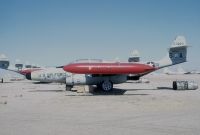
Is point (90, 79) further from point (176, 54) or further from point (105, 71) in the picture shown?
point (176, 54)

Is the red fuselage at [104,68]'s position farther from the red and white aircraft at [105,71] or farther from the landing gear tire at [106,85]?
the landing gear tire at [106,85]

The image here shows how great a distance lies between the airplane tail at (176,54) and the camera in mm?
31875

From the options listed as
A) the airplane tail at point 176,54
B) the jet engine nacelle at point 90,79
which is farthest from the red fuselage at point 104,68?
the airplane tail at point 176,54

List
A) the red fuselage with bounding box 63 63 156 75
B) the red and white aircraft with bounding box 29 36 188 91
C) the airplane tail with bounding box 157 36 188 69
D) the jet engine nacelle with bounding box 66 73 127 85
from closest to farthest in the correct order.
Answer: the red fuselage with bounding box 63 63 156 75, the red and white aircraft with bounding box 29 36 188 91, the jet engine nacelle with bounding box 66 73 127 85, the airplane tail with bounding box 157 36 188 69

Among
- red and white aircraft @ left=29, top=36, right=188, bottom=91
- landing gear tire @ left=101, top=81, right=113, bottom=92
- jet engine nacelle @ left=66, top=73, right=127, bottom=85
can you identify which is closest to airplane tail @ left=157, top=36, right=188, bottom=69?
red and white aircraft @ left=29, top=36, right=188, bottom=91

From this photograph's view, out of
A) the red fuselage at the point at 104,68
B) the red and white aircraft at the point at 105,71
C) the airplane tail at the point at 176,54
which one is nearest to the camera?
the red fuselage at the point at 104,68

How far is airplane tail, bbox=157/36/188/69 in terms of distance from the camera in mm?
31875

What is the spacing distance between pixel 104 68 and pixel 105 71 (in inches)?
10.9

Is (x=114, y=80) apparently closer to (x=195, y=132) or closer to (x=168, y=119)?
(x=168, y=119)

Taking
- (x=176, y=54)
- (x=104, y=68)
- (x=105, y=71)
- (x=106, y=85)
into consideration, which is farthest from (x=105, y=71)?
(x=176, y=54)

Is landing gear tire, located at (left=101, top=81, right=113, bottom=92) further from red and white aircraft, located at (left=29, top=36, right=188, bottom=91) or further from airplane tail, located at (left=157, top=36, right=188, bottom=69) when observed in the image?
airplane tail, located at (left=157, top=36, right=188, bottom=69)

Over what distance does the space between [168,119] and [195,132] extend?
8.94ft

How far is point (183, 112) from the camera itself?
577 inches

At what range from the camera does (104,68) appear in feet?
82.3
